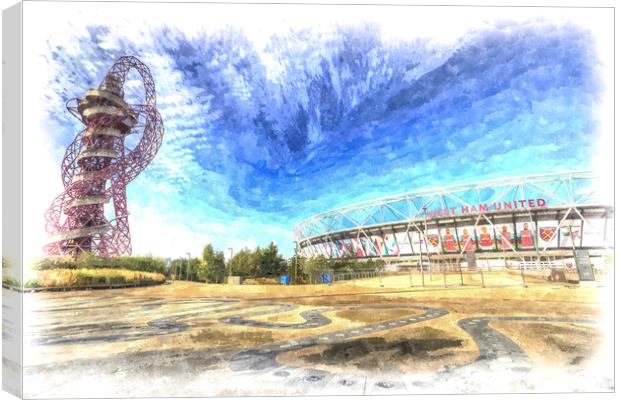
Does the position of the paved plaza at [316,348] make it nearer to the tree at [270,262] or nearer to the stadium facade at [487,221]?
the tree at [270,262]

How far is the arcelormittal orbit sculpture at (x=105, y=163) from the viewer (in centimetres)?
1009

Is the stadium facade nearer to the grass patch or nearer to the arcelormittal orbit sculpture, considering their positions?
the grass patch

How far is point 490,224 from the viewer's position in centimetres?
2309

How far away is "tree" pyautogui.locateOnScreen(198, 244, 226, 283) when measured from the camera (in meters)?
12.0

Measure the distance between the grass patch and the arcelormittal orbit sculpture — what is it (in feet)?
2.03

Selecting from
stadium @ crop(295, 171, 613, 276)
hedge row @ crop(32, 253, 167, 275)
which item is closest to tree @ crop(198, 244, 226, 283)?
hedge row @ crop(32, 253, 167, 275)

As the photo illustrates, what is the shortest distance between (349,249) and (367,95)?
18.5 meters

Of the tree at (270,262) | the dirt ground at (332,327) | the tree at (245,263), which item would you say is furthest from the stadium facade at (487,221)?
the dirt ground at (332,327)

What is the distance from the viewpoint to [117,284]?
37.6ft

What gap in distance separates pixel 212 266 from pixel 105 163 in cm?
564

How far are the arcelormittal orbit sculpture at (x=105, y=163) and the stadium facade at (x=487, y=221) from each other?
689 cm

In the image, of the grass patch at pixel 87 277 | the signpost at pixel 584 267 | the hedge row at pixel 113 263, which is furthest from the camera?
the signpost at pixel 584 267

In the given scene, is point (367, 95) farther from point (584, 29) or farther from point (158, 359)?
point (158, 359)

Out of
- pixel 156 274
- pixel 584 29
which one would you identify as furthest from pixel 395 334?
pixel 584 29
